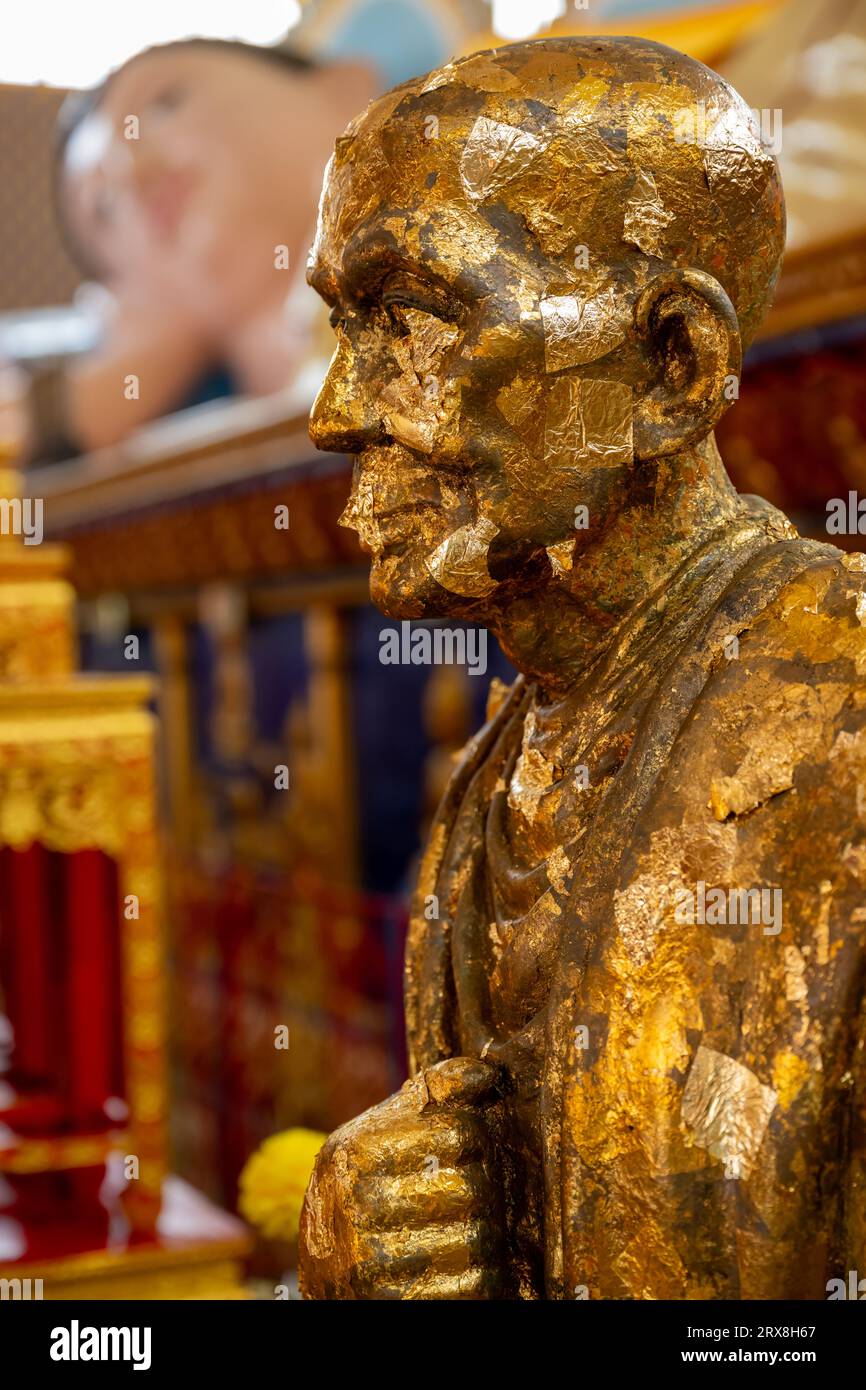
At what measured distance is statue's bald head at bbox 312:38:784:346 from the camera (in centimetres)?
117

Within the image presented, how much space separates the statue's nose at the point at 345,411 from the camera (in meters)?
1.24

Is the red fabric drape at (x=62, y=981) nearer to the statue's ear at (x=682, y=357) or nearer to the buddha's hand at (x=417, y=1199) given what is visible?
the buddha's hand at (x=417, y=1199)

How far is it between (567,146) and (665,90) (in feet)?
0.27

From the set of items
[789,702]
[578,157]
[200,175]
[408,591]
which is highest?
[200,175]

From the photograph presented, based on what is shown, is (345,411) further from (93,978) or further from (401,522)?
(93,978)

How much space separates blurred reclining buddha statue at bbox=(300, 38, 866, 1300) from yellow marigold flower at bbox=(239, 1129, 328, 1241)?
0.60 meters

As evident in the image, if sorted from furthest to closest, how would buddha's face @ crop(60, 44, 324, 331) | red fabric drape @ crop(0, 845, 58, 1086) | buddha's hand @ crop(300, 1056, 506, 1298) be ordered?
buddha's face @ crop(60, 44, 324, 331), red fabric drape @ crop(0, 845, 58, 1086), buddha's hand @ crop(300, 1056, 506, 1298)

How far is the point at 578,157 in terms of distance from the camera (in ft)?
3.85

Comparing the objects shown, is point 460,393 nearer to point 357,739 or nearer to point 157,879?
point 157,879

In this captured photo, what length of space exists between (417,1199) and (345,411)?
1.77ft

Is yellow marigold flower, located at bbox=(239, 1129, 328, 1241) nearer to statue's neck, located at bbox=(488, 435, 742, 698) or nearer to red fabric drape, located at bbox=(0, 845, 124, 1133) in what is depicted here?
Answer: statue's neck, located at bbox=(488, 435, 742, 698)

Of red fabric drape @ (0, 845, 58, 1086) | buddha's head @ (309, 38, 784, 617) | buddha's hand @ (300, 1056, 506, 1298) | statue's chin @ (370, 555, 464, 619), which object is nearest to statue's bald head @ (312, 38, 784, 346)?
buddha's head @ (309, 38, 784, 617)

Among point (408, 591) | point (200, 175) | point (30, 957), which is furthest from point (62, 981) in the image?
point (200, 175)

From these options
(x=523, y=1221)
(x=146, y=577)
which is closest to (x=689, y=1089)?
(x=523, y=1221)
